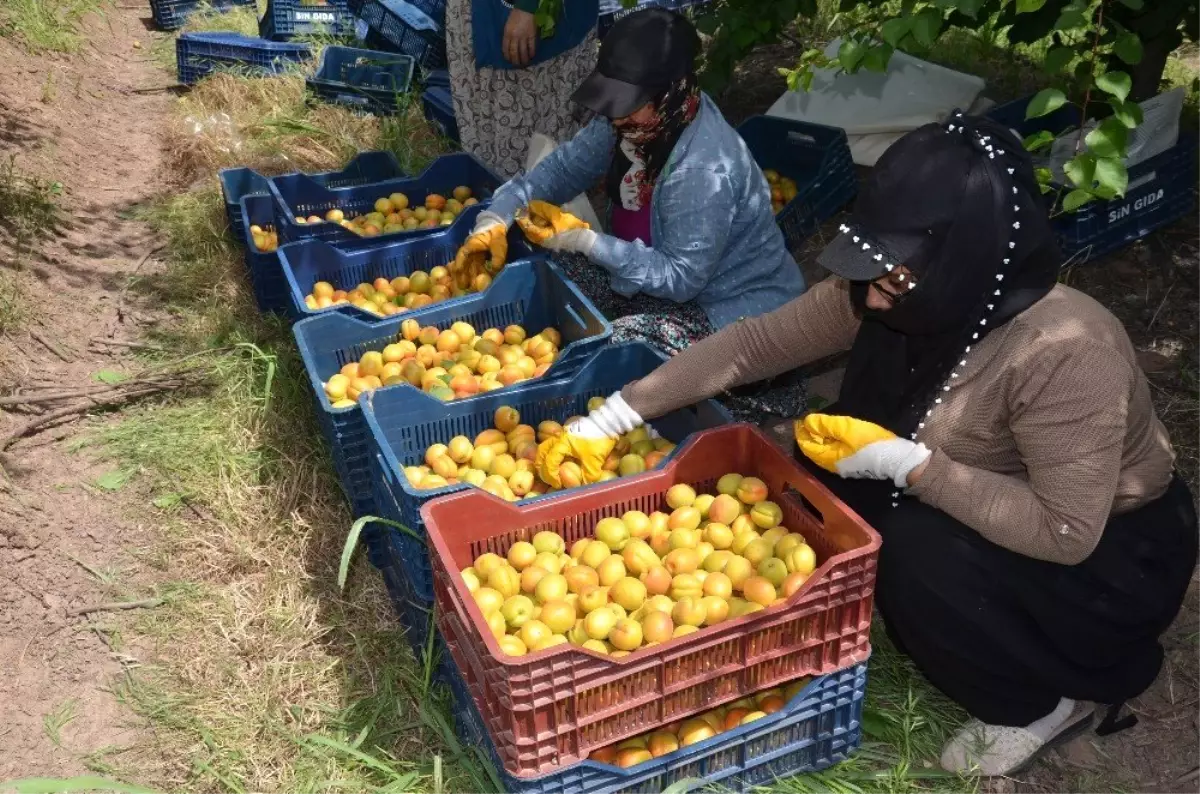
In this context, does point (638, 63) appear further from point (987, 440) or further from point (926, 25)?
point (987, 440)

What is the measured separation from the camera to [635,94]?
3.34 meters

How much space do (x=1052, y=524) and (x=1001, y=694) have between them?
0.55m

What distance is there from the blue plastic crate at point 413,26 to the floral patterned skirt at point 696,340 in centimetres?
343

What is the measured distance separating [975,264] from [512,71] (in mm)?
3251

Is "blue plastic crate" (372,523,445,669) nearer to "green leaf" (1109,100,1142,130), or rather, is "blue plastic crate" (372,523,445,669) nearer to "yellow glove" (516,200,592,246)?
"yellow glove" (516,200,592,246)

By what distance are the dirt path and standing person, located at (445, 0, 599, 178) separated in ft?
6.09

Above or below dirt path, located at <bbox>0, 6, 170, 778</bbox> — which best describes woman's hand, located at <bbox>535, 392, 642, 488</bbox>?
above

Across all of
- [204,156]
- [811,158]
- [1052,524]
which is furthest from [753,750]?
[204,156]

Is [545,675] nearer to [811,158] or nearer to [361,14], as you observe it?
[811,158]

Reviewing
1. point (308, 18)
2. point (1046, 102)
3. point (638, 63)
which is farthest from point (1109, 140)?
point (308, 18)

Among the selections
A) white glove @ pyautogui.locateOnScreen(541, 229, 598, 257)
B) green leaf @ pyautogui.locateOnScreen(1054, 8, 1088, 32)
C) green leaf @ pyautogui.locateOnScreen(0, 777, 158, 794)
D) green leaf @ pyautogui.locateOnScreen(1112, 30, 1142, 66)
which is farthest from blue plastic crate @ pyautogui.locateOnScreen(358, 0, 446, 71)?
green leaf @ pyautogui.locateOnScreen(0, 777, 158, 794)

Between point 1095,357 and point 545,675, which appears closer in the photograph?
point 545,675

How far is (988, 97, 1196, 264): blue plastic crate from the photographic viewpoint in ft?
14.6

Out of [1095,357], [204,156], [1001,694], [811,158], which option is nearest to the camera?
[1095,357]
